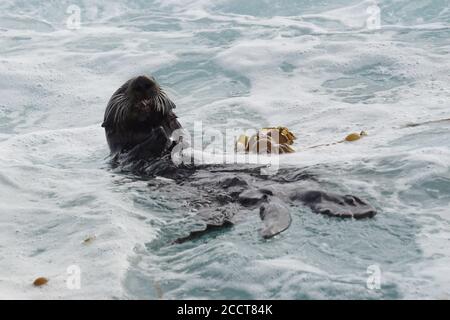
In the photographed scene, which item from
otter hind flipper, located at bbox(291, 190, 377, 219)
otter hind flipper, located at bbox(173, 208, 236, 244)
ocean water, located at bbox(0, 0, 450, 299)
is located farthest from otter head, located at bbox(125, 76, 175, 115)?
otter hind flipper, located at bbox(291, 190, 377, 219)

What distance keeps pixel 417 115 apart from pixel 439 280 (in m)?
4.56

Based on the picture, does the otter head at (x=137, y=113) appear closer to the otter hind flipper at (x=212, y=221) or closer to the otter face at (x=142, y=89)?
the otter face at (x=142, y=89)

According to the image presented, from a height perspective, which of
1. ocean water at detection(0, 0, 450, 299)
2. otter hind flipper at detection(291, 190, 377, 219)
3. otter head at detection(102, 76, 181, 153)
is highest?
otter head at detection(102, 76, 181, 153)

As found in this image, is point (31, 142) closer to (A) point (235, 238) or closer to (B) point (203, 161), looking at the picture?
(B) point (203, 161)

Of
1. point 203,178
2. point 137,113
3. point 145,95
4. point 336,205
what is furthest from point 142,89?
point 336,205

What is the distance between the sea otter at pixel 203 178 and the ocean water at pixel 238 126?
0.12 meters

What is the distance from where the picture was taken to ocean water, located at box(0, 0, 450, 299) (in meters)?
3.42

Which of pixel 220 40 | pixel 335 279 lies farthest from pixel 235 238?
pixel 220 40

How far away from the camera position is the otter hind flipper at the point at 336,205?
4.06 meters

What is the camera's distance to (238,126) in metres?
7.86

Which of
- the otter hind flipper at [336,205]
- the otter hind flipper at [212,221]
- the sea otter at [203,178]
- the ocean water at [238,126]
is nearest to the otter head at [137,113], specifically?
the sea otter at [203,178]

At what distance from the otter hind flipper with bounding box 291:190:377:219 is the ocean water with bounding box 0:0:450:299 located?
7cm

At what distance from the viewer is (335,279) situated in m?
3.27

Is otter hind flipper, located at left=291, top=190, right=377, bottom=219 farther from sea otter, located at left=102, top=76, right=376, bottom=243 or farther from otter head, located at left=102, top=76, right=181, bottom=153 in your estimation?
otter head, located at left=102, top=76, right=181, bottom=153
